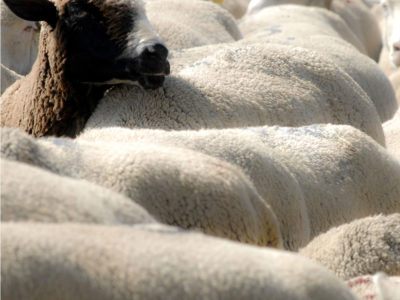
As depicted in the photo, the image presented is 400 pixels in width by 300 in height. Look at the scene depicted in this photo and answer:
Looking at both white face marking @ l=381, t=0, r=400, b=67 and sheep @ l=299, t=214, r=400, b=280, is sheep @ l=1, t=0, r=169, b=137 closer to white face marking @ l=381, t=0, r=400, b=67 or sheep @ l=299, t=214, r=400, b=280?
sheep @ l=299, t=214, r=400, b=280

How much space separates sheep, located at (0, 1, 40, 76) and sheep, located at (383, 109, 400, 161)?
7.95 ft

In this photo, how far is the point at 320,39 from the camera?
25.6 ft

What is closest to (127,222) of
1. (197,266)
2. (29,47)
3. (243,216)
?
(197,266)

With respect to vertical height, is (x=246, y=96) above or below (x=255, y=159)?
below

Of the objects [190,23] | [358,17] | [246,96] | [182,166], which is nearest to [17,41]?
[190,23]

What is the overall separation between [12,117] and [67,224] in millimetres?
2668

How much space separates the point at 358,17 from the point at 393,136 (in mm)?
6287

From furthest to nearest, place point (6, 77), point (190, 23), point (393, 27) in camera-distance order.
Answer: point (393, 27)
point (190, 23)
point (6, 77)

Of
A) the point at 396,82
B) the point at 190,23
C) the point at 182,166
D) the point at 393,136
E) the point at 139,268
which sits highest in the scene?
the point at 139,268

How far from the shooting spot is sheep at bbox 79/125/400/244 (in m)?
3.55

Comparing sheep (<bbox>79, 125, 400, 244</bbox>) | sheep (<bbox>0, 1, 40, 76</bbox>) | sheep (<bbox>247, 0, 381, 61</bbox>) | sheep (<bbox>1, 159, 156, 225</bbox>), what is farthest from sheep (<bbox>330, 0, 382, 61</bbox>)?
sheep (<bbox>1, 159, 156, 225</bbox>)

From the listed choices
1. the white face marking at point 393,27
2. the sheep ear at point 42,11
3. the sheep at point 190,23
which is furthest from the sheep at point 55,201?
the white face marking at point 393,27

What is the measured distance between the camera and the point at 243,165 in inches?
139

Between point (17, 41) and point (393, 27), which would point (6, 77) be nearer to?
point (17, 41)
